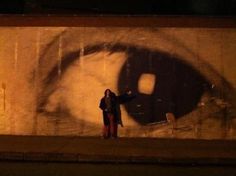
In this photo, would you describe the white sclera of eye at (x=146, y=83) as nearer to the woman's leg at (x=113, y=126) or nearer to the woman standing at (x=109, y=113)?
the woman standing at (x=109, y=113)

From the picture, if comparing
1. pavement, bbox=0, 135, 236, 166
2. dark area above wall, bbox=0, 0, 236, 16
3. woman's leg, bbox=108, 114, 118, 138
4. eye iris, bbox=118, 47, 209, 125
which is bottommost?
pavement, bbox=0, 135, 236, 166

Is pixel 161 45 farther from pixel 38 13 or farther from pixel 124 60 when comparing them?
pixel 38 13

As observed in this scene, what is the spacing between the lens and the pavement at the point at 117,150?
14.3m

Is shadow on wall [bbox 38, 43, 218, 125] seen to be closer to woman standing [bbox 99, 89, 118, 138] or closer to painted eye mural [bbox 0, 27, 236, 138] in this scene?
painted eye mural [bbox 0, 27, 236, 138]

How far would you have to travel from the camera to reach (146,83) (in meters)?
18.5

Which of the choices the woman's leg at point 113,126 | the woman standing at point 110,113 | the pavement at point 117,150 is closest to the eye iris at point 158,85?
the woman standing at point 110,113

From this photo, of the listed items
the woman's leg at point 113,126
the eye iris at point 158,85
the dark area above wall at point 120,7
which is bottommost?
the woman's leg at point 113,126

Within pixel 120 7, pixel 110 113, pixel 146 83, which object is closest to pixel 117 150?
pixel 110 113

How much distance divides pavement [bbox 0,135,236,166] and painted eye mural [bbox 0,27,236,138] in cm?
55

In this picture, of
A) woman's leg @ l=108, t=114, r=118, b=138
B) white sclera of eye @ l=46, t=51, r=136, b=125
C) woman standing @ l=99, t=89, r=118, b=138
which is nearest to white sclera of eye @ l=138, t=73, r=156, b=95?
white sclera of eye @ l=46, t=51, r=136, b=125

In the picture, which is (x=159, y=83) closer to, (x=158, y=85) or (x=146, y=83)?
(x=158, y=85)

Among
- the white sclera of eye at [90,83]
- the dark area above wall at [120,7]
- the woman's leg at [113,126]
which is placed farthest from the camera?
the dark area above wall at [120,7]

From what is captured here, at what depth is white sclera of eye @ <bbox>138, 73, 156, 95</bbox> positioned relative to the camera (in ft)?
60.7

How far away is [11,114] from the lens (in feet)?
61.9
